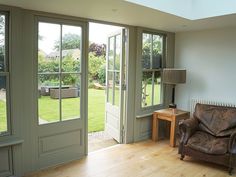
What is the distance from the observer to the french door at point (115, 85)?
419 cm

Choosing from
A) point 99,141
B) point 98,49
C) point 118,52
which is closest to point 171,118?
point 99,141

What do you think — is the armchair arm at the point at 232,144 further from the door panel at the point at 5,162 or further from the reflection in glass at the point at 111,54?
the door panel at the point at 5,162

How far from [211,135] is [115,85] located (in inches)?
72.5

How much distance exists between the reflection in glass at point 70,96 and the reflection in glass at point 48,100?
101mm

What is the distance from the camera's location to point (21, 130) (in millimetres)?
2936

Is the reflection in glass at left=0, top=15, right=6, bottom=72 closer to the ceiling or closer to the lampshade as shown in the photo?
the ceiling

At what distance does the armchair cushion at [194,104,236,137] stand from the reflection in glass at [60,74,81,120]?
6.60 feet

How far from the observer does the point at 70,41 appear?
338 centimetres

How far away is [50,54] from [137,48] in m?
1.62

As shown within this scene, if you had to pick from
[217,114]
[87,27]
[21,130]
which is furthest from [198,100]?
[21,130]

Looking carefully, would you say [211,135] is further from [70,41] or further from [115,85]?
[70,41]

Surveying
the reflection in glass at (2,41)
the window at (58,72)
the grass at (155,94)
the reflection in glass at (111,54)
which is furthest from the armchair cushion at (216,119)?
the reflection in glass at (2,41)

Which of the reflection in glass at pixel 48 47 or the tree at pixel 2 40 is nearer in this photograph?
the tree at pixel 2 40

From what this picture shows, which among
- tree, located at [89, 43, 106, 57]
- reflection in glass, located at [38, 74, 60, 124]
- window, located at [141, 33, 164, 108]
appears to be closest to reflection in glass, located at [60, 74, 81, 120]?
reflection in glass, located at [38, 74, 60, 124]
